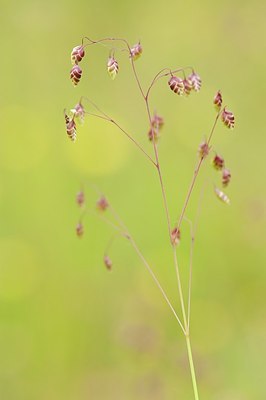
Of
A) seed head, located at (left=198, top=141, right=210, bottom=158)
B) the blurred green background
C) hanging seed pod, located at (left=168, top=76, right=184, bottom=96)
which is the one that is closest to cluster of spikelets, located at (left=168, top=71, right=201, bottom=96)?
hanging seed pod, located at (left=168, top=76, right=184, bottom=96)

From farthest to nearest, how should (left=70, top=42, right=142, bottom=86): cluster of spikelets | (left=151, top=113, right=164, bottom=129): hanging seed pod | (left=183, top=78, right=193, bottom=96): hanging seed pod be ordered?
1. (left=151, top=113, right=164, bottom=129): hanging seed pod
2. (left=183, top=78, right=193, bottom=96): hanging seed pod
3. (left=70, top=42, right=142, bottom=86): cluster of spikelets

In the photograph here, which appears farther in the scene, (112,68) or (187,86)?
(187,86)

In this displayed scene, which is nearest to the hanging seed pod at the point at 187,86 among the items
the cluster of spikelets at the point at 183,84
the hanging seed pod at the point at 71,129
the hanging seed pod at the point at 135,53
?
the cluster of spikelets at the point at 183,84

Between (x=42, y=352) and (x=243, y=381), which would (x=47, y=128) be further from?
(x=243, y=381)

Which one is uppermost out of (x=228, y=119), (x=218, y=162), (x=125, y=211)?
(x=228, y=119)

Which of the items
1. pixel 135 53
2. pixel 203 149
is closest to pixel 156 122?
pixel 203 149

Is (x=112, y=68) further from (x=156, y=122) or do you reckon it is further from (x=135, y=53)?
(x=156, y=122)

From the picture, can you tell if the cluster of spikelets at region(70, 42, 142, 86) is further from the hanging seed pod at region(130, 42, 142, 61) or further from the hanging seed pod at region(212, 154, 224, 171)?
the hanging seed pod at region(212, 154, 224, 171)

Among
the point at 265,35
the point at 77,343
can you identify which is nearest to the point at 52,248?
the point at 77,343

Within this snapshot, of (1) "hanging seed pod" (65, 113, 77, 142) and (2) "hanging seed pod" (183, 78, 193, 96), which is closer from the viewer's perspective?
(1) "hanging seed pod" (65, 113, 77, 142)
